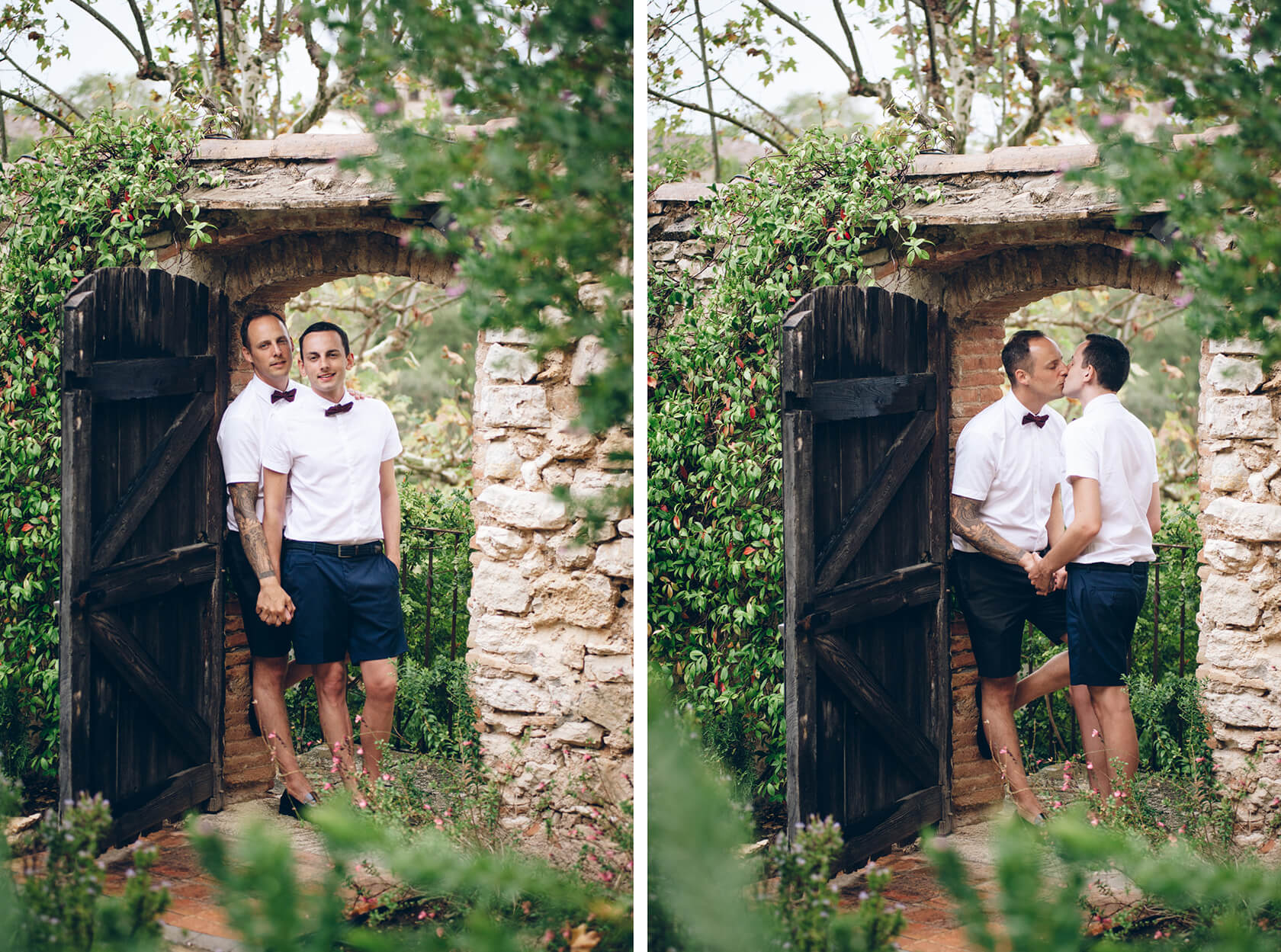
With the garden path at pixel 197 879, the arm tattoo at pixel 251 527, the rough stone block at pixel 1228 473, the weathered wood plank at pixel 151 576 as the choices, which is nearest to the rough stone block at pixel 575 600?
the garden path at pixel 197 879

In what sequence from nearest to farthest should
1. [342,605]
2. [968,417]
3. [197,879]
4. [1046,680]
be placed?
[197,879], [968,417], [342,605], [1046,680]

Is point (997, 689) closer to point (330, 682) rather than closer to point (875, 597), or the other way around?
point (875, 597)

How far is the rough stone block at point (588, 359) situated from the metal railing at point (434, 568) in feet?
9.58

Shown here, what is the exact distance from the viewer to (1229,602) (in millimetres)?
2967

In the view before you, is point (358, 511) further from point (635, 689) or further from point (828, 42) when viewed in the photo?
point (828, 42)

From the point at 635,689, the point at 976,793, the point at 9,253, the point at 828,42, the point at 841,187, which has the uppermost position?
the point at 828,42

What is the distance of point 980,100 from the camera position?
13.3 feet

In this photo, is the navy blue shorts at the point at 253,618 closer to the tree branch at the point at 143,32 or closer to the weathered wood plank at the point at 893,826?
the tree branch at the point at 143,32

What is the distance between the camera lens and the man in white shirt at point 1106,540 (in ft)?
11.7

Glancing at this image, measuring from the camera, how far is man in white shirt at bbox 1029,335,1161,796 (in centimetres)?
357

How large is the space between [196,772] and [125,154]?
1.63 meters

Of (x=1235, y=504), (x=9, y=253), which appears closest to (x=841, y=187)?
(x=1235, y=504)

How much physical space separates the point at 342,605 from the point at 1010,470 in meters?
2.24

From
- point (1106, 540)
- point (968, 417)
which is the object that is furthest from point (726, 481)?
point (1106, 540)
